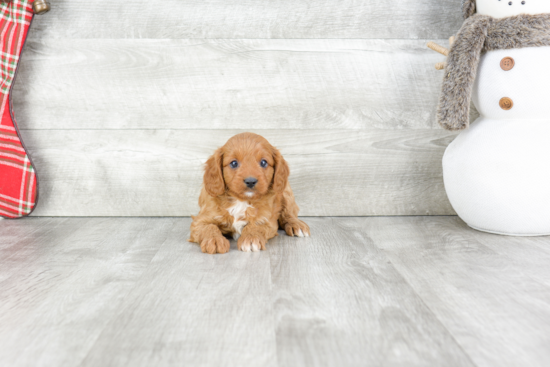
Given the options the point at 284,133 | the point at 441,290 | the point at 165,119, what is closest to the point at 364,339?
the point at 441,290

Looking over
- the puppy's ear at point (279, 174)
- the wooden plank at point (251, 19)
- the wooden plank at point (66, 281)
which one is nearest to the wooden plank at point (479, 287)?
the puppy's ear at point (279, 174)

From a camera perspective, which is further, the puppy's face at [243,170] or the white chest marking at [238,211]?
the white chest marking at [238,211]

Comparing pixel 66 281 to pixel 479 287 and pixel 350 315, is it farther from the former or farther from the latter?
pixel 479 287

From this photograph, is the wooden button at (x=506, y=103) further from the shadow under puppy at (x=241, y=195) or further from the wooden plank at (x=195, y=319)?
the wooden plank at (x=195, y=319)

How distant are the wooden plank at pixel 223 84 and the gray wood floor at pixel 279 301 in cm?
63

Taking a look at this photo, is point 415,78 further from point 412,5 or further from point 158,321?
point 158,321

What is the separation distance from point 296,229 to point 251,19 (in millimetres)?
1039

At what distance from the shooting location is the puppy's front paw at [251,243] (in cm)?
171

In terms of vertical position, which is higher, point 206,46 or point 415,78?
point 206,46

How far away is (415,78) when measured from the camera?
2246mm

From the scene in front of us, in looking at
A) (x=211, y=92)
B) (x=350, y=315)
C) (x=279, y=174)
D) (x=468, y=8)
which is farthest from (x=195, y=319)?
(x=468, y=8)

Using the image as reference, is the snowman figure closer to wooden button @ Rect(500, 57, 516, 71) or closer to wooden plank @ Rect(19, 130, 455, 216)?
wooden button @ Rect(500, 57, 516, 71)

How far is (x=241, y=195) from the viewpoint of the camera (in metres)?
1.72

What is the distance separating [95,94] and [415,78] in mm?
1555
